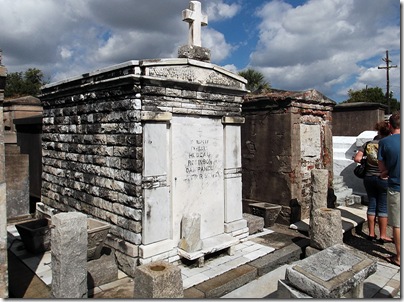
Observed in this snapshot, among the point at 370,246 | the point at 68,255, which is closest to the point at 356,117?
the point at 370,246

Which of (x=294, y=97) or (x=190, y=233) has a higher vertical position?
(x=294, y=97)

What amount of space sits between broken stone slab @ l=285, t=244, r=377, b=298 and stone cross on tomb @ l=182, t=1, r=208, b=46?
389cm

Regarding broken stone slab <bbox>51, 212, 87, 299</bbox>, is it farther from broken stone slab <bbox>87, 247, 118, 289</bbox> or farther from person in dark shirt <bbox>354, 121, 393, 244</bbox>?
person in dark shirt <bbox>354, 121, 393, 244</bbox>

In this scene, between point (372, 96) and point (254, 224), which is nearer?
point (254, 224)

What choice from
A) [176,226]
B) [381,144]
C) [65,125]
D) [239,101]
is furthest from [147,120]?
[381,144]

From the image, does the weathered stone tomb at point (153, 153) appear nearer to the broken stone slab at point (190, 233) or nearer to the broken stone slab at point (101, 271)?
the broken stone slab at point (190, 233)

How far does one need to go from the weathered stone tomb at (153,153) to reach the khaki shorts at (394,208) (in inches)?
92.4

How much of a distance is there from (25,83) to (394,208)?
31467 mm

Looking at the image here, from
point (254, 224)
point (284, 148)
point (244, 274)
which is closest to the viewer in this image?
point (244, 274)

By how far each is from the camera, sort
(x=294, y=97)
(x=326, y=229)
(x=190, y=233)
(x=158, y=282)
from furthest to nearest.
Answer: (x=294, y=97)
(x=326, y=229)
(x=190, y=233)
(x=158, y=282)

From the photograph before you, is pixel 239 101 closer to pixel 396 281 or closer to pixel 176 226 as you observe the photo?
pixel 176 226

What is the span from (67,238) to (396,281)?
4.34 metres

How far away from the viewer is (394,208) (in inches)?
186

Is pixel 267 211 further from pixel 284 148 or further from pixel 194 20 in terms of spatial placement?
pixel 194 20
